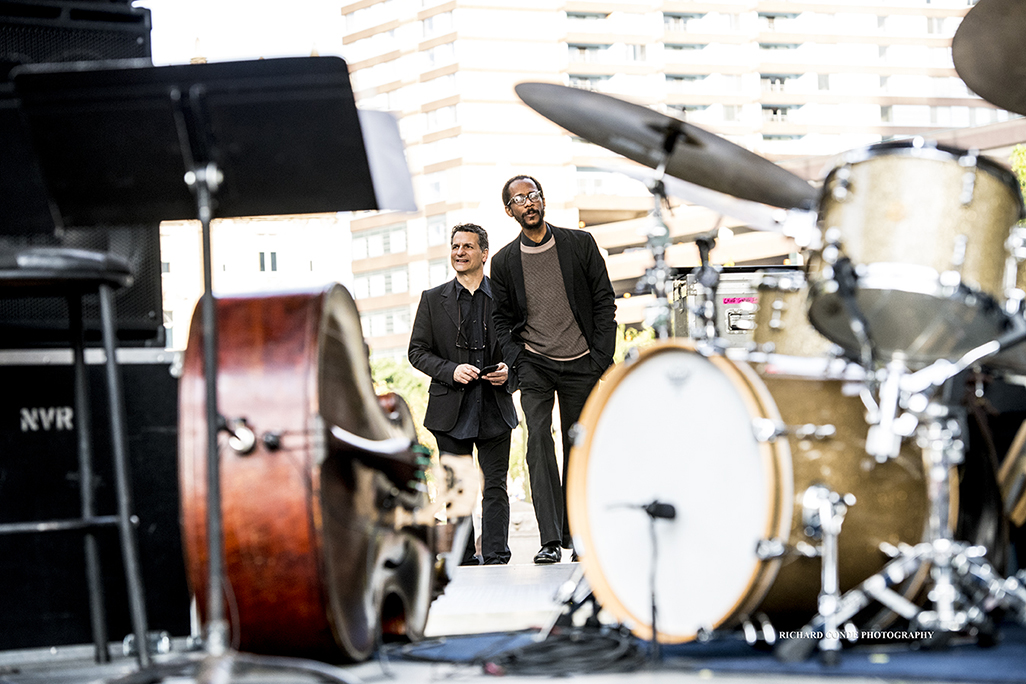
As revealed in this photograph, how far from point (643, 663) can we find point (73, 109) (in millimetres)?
2354

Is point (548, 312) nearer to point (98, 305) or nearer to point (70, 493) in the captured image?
point (98, 305)

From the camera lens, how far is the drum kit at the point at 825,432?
3.53m

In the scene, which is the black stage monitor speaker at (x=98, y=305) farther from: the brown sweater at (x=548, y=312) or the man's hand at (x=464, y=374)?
the brown sweater at (x=548, y=312)

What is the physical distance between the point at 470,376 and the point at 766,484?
3.64 meters

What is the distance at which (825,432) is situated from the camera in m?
3.70

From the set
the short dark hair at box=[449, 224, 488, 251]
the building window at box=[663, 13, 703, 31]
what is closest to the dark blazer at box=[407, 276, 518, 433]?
the short dark hair at box=[449, 224, 488, 251]

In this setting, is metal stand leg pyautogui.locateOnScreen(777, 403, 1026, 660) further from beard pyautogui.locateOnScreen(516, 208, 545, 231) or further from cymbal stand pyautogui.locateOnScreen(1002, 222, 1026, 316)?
beard pyautogui.locateOnScreen(516, 208, 545, 231)

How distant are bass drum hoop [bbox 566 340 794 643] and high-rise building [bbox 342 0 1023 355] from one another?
76136 mm

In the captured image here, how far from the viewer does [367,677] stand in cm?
353

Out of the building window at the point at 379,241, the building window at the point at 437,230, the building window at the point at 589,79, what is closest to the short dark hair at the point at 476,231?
the building window at the point at 437,230

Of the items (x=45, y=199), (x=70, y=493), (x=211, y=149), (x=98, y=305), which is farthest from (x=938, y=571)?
(x=45, y=199)

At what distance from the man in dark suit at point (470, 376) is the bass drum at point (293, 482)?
10.6 ft

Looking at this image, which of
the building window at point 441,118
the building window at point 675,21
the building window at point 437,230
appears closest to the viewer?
the building window at point 437,230

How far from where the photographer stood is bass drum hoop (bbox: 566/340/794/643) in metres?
3.47
